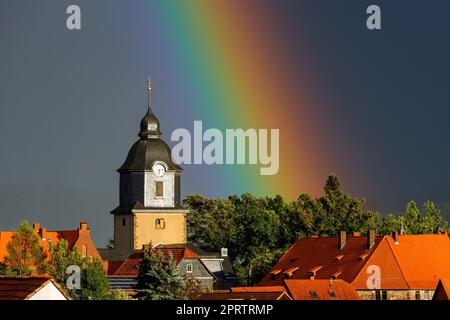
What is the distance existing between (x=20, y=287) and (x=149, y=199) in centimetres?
7882

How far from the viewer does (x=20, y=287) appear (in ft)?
108

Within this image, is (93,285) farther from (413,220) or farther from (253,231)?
(413,220)

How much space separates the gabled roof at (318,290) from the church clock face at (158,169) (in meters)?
41.2

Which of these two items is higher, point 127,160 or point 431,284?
point 127,160

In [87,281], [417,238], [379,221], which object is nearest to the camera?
[87,281]

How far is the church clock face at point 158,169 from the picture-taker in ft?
369

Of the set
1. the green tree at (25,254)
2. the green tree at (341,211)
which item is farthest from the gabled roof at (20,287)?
the green tree at (341,211)

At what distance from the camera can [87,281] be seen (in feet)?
243

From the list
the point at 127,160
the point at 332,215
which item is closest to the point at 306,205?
the point at 332,215
